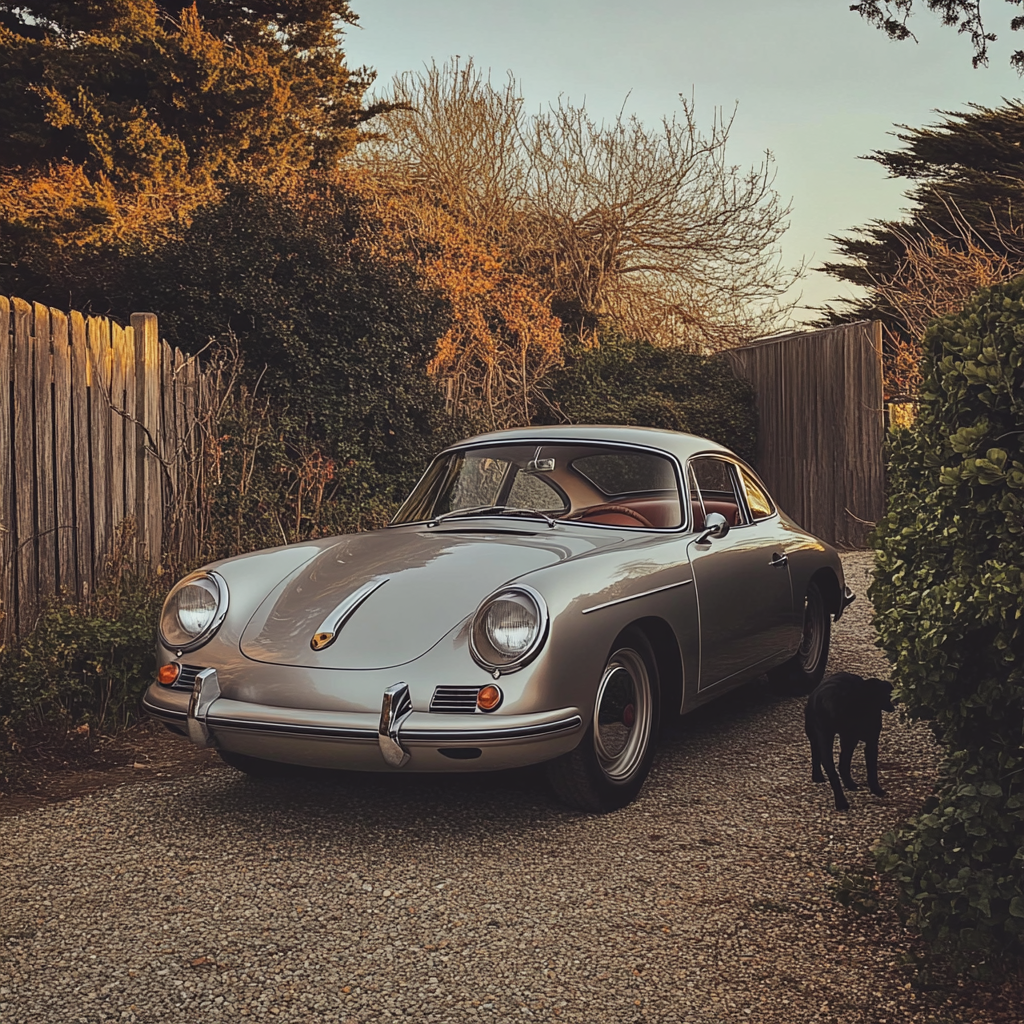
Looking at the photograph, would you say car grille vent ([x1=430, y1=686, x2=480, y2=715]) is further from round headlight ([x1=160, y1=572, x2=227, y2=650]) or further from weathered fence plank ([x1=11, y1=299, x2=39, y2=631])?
weathered fence plank ([x1=11, y1=299, x2=39, y2=631])

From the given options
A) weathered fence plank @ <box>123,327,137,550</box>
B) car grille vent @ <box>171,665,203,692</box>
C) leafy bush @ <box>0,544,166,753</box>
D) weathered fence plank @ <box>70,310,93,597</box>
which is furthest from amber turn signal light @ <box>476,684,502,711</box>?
weathered fence plank @ <box>123,327,137,550</box>

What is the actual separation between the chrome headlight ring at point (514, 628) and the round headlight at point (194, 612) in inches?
43.4

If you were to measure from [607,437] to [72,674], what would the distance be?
2.97 meters

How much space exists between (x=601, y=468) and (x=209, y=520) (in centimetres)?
378

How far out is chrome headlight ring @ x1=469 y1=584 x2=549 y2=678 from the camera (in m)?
3.69

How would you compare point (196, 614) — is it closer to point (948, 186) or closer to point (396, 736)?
point (396, 736)

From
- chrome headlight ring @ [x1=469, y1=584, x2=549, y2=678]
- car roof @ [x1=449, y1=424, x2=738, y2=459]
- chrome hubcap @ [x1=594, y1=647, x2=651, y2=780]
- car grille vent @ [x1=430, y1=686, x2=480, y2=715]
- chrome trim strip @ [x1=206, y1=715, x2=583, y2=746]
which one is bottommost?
chrome hubcap @ [x1=594, y1=647, x2=651, y2=780]

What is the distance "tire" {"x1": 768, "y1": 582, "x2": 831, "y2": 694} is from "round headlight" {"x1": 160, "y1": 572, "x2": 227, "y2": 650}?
327 cm

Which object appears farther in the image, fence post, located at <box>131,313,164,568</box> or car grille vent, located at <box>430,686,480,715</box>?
fence post, located at <box>131,313,164,568</box>

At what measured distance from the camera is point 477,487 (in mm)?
5215

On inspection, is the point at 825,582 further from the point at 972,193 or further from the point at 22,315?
the point at 972,193

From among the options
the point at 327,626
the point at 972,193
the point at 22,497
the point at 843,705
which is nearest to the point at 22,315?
the point at 22,497

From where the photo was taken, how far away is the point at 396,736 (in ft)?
11.7

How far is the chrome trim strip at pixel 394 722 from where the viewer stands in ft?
11.7
